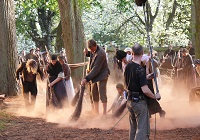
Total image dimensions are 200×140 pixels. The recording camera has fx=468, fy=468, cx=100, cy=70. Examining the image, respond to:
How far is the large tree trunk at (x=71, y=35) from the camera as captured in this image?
16.6 meters

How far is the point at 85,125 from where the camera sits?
10.7m

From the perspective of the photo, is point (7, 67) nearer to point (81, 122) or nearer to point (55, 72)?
point (55, 72)

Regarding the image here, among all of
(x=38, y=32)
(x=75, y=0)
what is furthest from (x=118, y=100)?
(x=38, y=32)

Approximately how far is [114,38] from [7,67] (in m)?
28.9

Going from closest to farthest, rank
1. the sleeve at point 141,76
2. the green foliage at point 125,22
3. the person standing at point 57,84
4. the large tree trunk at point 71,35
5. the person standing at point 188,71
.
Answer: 1. the sleeve at point 141,76
2. the person standing at point 57,84
3. the person standing at point 188,71
4. the large tree trunk at point 71,35
5. the green foliage at point 125,22

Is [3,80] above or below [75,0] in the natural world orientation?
below

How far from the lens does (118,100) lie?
11.6m

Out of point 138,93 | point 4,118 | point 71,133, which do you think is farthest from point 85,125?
point 138,93

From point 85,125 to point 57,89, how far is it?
2391mm

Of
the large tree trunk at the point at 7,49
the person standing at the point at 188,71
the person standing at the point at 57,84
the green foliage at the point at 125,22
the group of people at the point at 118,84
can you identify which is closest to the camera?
the group of people at the point at 118,84

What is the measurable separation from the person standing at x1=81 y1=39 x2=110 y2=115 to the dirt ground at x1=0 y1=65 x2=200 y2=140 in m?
0.60

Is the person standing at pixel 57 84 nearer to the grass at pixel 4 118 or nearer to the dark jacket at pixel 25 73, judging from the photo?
the dark jacket at pixel 25 73

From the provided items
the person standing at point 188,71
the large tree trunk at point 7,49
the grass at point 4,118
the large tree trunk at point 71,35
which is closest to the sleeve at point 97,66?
the grass at point 4,118

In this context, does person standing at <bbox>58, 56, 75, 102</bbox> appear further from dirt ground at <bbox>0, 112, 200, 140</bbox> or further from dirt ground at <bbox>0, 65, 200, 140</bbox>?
dirt ground at <bbox>0, 112, 200, 140</bbox>
